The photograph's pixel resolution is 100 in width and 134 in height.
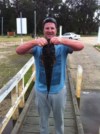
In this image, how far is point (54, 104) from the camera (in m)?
4.08

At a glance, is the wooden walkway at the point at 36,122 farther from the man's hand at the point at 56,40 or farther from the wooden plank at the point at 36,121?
the man's hand at the point at 56,40

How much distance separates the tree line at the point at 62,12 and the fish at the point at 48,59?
6341cm

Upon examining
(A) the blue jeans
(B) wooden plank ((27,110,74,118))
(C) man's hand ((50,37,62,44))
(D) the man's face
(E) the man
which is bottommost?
(B) wooden plank ((27,110,74,118))

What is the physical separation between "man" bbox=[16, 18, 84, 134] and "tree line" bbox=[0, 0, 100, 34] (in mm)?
63262

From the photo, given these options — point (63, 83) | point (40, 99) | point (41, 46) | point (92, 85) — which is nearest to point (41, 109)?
point (40, 99)

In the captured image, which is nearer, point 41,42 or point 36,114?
point 41,42

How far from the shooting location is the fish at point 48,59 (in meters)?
3.76

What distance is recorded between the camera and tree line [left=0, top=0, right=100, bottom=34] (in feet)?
222

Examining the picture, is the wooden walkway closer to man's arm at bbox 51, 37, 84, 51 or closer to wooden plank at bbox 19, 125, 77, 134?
wooden plank at bbox 19, 125, 77, 134

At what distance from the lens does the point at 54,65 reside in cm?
387

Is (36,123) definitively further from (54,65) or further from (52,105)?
(54,65)

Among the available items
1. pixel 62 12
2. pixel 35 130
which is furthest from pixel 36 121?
pixel 62 12

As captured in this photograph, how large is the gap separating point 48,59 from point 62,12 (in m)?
66.4

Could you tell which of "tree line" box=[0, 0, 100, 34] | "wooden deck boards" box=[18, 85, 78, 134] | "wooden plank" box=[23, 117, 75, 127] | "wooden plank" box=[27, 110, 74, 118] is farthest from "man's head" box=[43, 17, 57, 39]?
"tree line" box=[0, 0, 100, 34]
